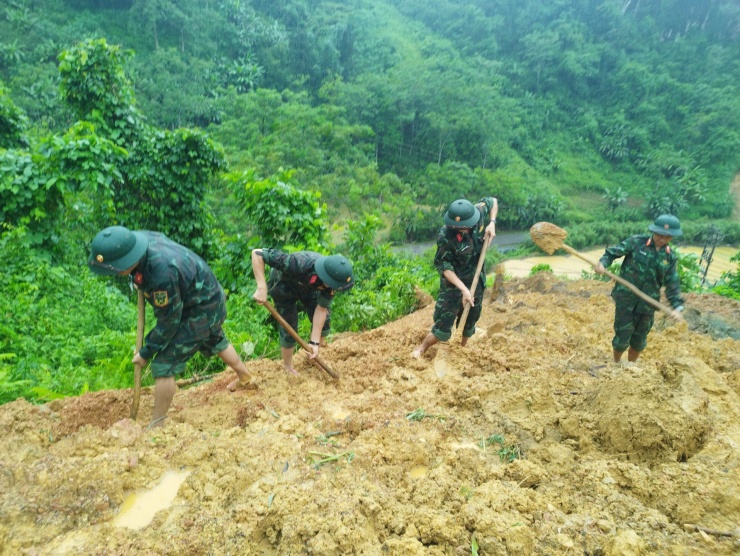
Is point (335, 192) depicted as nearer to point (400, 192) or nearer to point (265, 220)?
point (400, 192)

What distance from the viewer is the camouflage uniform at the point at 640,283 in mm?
4348

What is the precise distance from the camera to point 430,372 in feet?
13.8

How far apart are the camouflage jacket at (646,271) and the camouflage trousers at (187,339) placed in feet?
11.2

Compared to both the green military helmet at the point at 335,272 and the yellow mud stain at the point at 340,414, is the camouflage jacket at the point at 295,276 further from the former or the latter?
the yellow mud stain at the point at 340,414

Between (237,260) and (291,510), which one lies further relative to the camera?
(237,260)

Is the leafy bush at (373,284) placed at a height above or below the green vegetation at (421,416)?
below

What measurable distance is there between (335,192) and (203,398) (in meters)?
16.6

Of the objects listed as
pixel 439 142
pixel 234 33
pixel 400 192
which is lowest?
pixel 400 192

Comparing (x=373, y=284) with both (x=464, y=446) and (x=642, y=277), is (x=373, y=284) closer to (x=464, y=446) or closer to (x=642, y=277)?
(x=642, y=277)

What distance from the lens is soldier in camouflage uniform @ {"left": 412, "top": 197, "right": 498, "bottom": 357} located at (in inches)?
170

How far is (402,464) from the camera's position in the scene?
2.80m

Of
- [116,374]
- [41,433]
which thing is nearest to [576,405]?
[41,433]

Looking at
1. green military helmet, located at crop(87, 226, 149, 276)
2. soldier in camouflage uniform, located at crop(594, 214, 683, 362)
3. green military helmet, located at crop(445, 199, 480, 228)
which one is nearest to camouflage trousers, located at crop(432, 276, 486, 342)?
green military helmet, located at crop(445, 199, 480, 228)

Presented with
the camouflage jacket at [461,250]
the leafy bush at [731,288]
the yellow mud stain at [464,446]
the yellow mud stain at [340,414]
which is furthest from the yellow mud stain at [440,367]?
the leafy bush at [731,288]
